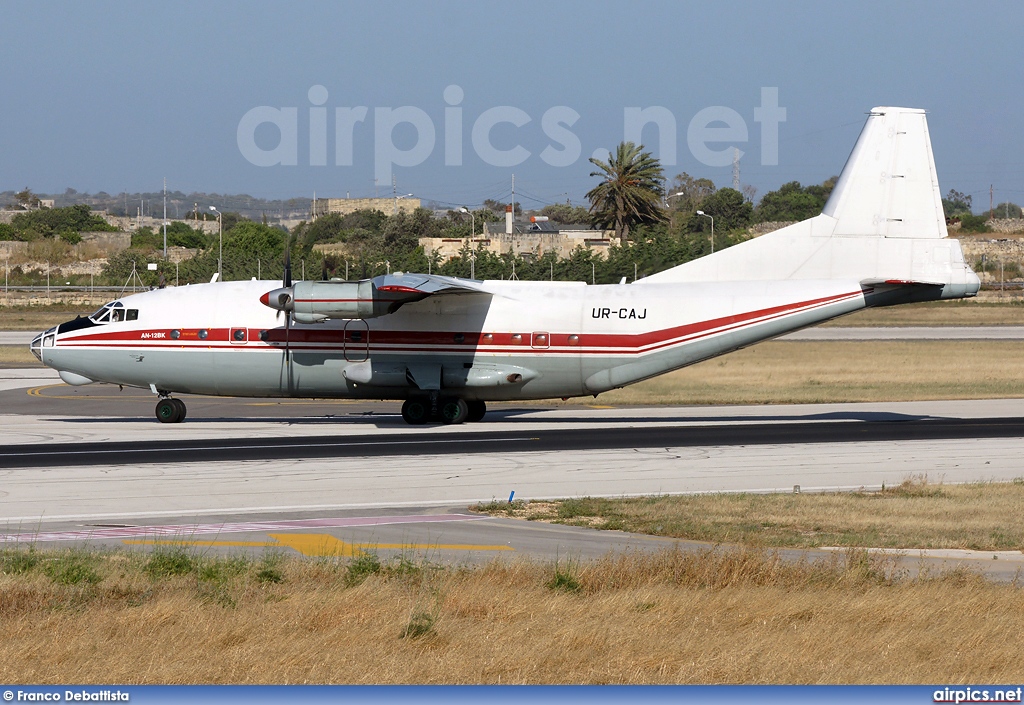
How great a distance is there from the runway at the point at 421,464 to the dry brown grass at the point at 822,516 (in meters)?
0.89

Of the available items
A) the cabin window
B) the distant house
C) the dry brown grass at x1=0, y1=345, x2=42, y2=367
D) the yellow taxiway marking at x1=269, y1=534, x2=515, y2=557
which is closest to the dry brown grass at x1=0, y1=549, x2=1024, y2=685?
the yellow taxiway marking at x1=269, y1=534, x2=515, y2=557

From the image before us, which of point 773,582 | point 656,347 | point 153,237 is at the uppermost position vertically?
point 153,237

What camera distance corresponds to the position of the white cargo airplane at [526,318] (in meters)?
29.8

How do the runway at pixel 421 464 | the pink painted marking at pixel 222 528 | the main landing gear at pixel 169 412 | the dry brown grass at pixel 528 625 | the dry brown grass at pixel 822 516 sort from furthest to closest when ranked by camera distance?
1. the main landing gear at pixel 169 412
2. the runway at pixel 421 464
3. the dry brown grass at pixel 822 516
4. the pink painted marking at pixel 222 528
5. the dry brown grass at pixel 528 625

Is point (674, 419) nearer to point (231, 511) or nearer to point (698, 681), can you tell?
point (231, 511)

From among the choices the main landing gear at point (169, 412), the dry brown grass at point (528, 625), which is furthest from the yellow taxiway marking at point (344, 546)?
the main landing gear at point (169, 412)

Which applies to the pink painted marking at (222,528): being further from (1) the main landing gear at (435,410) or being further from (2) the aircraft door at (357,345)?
(1) the main landing gear at (435,410)

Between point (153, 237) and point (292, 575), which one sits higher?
point (153, 237)

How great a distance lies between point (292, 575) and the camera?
13.0 meters

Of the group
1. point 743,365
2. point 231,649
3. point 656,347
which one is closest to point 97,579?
point 231,649

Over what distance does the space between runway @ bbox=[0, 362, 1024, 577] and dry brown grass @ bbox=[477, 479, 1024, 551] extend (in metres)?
0.89

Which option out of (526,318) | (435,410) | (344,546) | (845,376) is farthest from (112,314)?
(845,376)

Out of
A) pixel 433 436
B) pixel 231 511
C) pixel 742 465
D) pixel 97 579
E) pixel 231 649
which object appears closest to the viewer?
pixel 231 649

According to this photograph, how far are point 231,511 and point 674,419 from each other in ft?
57.6
